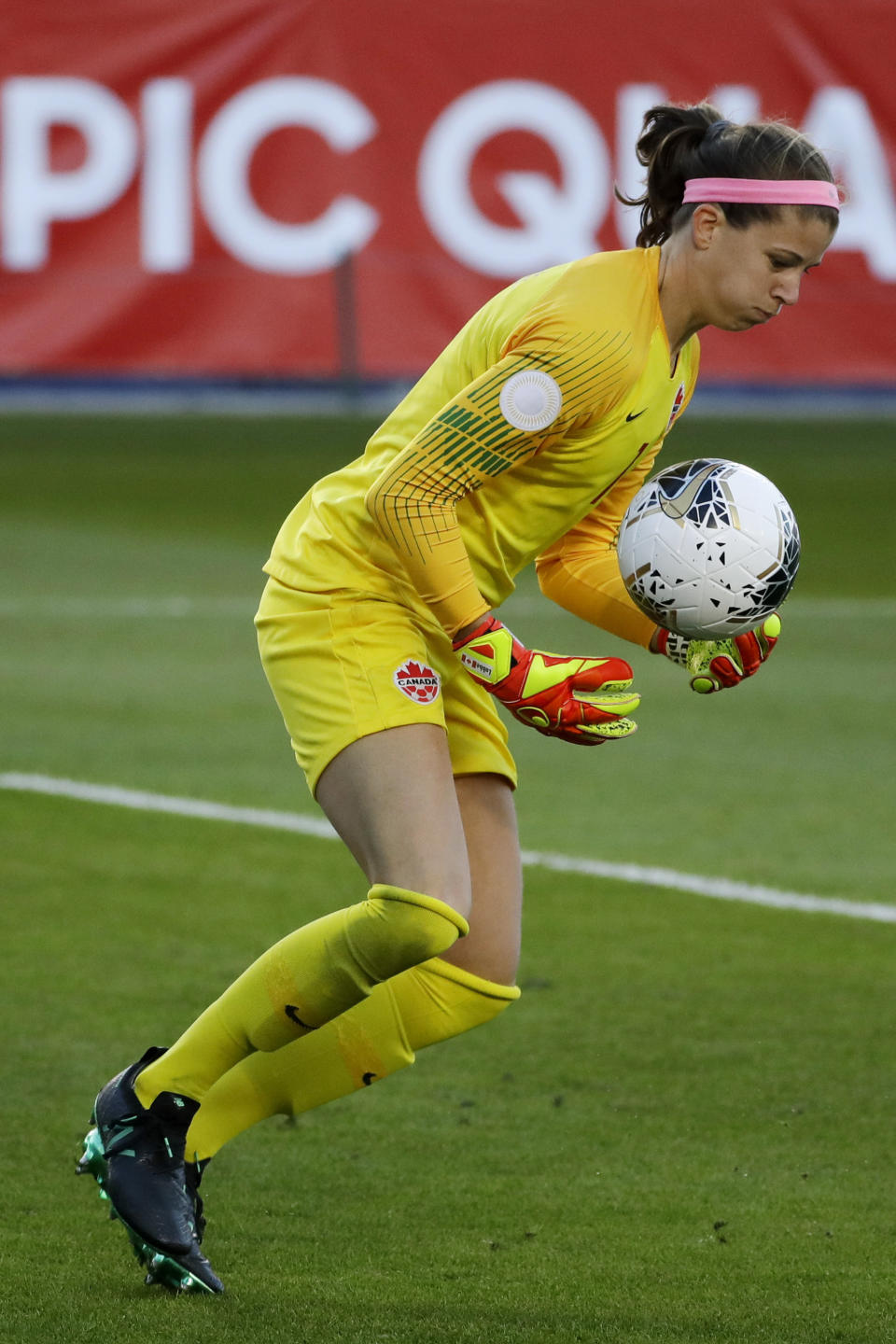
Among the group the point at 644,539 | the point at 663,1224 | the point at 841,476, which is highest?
the point at 644,539

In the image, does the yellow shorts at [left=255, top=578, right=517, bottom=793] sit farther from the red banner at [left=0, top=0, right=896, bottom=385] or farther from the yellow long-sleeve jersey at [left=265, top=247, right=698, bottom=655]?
the red banner at [left=0, top=0, right=896, bottom=385]

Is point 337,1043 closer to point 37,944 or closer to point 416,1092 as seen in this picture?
point 416,1092

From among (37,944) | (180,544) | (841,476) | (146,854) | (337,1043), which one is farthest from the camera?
(841,476)

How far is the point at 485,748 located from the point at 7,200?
39.4 feet

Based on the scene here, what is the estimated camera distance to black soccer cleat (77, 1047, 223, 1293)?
3.71 m

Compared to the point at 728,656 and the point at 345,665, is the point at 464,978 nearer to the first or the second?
the point at 345,665

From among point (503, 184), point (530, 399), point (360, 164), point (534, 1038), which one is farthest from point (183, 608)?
point (530, 399)

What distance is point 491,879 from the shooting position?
4031 mm

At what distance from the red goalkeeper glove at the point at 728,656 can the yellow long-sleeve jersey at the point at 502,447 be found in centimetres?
37

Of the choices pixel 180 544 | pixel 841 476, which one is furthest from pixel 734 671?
pixel 841 476

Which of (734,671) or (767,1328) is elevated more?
(734,671)

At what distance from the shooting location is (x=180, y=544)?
14633mm

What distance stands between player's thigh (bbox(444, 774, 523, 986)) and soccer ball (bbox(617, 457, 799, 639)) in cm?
49

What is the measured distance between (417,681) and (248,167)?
12049 mm
